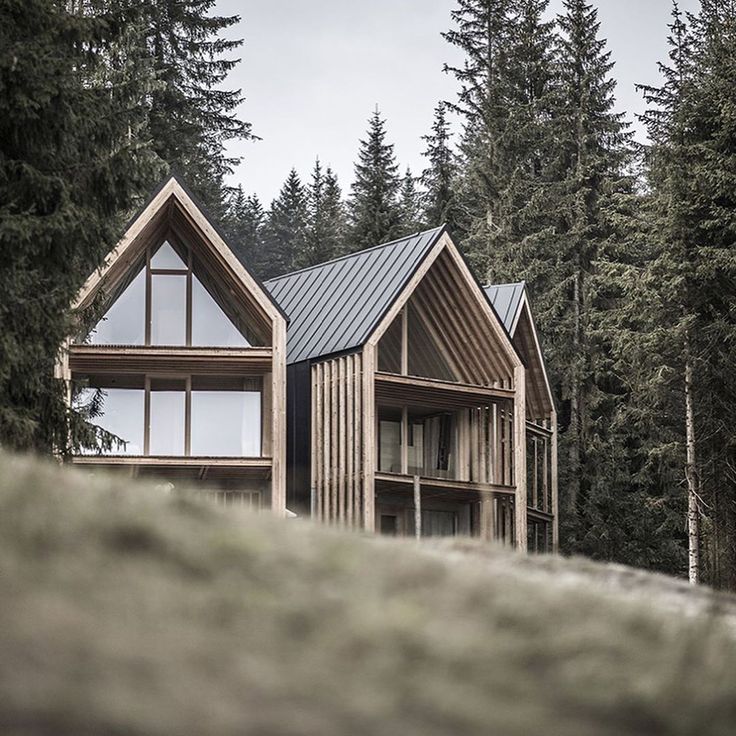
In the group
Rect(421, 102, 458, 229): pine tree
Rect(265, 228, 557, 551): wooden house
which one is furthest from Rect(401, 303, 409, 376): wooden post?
Rect(421, 102, 458, 229): pine tree

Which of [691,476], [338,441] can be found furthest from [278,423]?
[691,476]

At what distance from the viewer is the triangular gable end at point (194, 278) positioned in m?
25.2

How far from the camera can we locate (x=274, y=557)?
4438mm

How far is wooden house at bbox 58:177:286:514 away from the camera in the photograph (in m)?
25.1

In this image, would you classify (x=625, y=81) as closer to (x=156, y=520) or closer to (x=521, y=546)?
(x=521, y=546)

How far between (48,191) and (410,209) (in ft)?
161

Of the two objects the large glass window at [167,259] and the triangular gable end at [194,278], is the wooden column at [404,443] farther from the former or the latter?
the large glass window at [167,259]

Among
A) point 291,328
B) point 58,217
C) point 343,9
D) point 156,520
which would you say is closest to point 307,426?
point 291,328

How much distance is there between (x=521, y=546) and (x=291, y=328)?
7.05 metres

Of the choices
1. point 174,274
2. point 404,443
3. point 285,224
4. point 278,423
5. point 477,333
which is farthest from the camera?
point 285,224

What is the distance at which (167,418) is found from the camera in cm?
2581

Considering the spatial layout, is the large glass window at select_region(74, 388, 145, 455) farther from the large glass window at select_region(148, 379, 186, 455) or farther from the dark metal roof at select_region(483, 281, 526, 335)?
the dark metal roof at select_region(483, 281, 526, 335)

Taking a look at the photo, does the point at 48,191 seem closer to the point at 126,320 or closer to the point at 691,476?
the point at 126,320

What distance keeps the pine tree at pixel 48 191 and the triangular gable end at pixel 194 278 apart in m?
8.87
